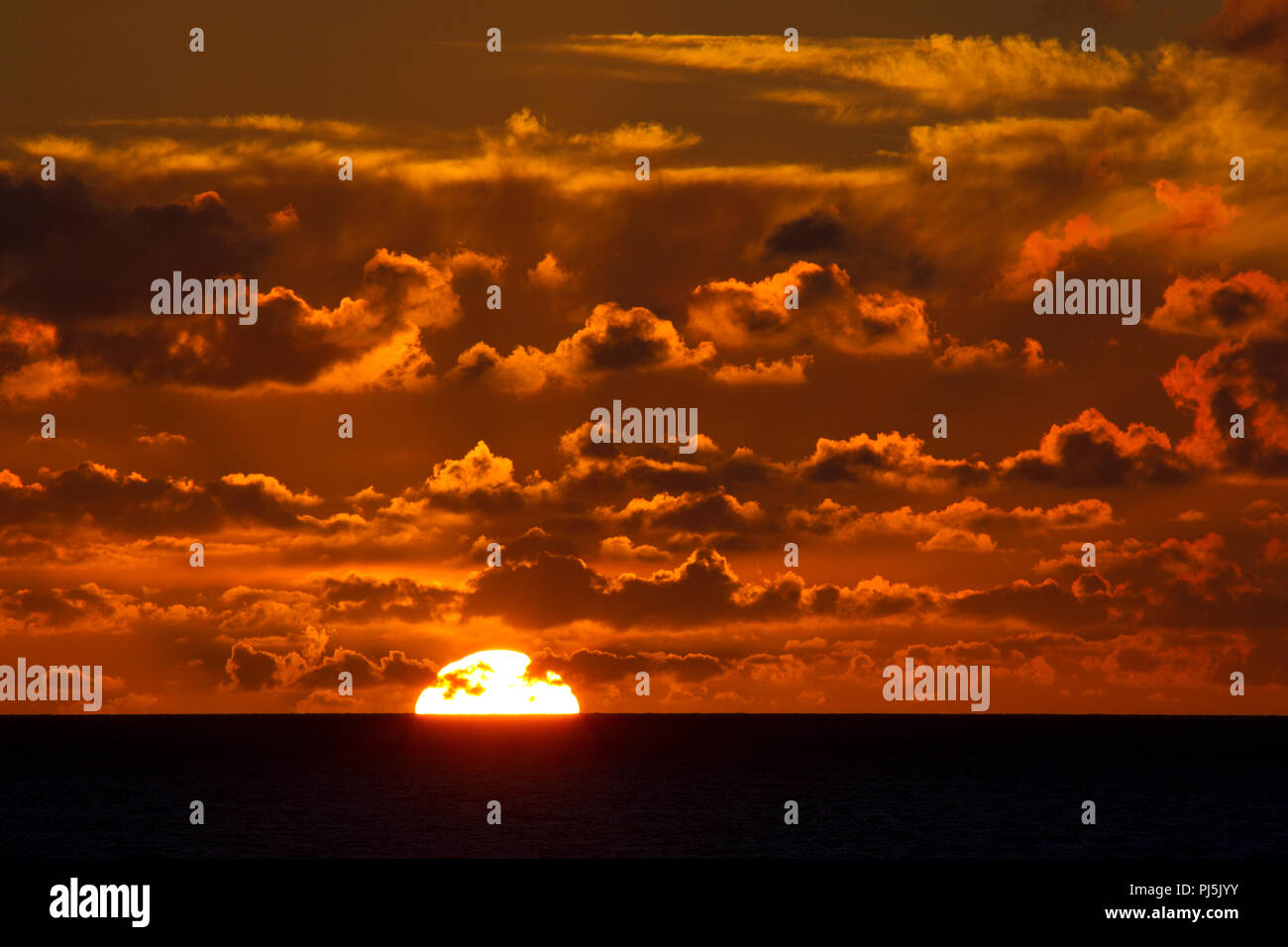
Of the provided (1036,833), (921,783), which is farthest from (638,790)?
(1036,833)

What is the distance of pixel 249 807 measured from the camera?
111375 millimetres
